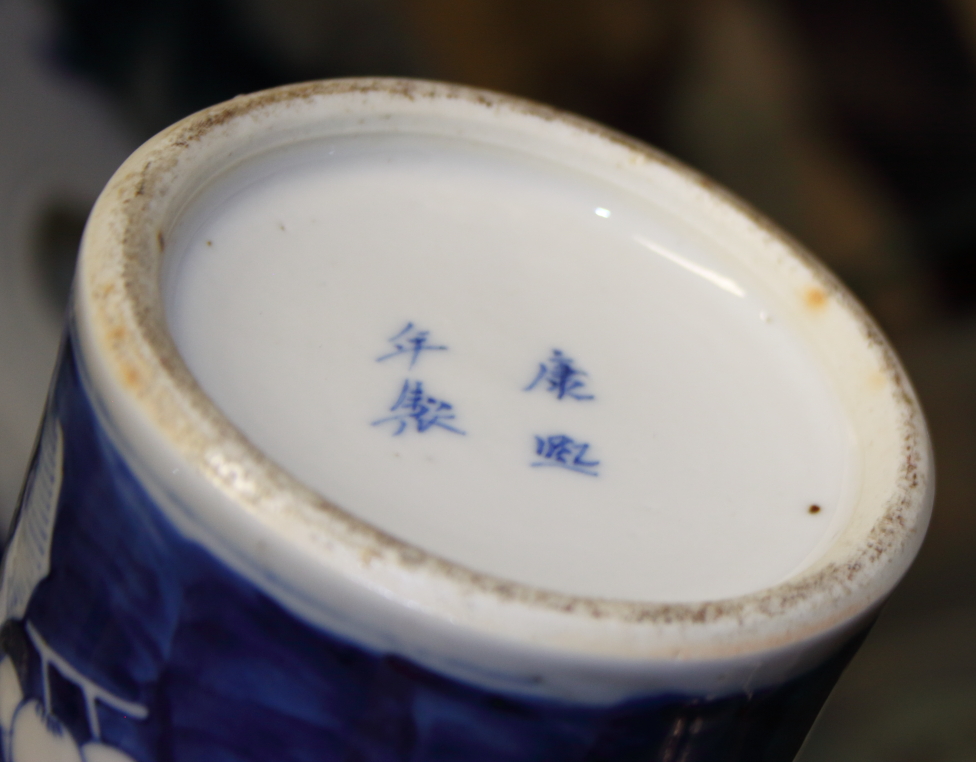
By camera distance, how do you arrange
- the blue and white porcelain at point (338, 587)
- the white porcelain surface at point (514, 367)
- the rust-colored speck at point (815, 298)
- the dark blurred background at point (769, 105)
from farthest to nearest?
1. the dark blurred background at point (769, 105)
2. the rust-colored speck at point (815, 298)
3. the white porcelain surface at point (514, 367)
4. the blue and white porcelain at point (338, 587)

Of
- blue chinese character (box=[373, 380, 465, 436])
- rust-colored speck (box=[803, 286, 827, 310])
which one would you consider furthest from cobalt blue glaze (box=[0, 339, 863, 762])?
rust-colored speck (box=[803, 286, 827, 310])

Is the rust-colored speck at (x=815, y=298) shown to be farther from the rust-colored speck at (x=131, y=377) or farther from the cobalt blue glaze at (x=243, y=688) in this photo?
the rust-colored speck at (x=131, y=377)

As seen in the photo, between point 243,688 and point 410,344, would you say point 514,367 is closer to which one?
point 410,344

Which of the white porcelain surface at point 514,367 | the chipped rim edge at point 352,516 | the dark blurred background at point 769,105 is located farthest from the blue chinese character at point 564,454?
the dark blurred background at point 769,105

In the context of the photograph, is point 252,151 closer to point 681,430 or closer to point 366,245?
point 366,245

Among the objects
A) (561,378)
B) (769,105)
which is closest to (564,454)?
(561,378)

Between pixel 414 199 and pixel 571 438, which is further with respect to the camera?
pixel 414 199

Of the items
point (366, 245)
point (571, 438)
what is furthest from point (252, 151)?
point (571, 438)

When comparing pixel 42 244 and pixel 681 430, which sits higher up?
pixel 681 430
